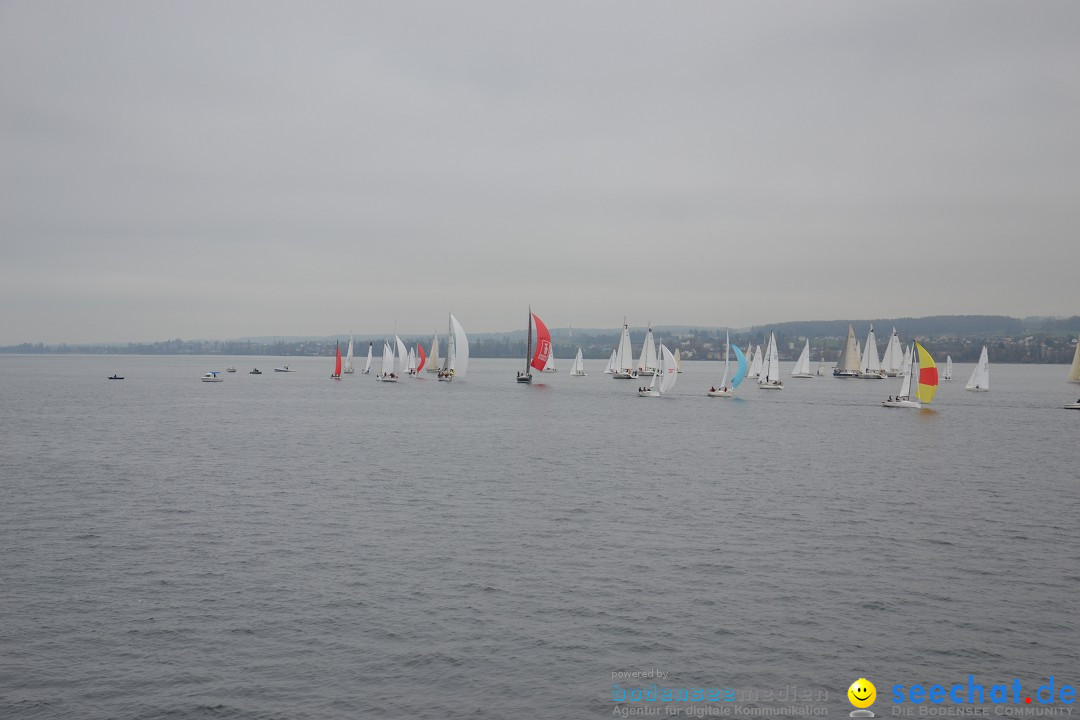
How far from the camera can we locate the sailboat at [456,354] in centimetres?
11521

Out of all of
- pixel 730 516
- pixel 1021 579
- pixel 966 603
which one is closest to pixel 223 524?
pixel 730 516

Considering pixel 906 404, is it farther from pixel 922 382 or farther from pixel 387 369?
pixel 387 369

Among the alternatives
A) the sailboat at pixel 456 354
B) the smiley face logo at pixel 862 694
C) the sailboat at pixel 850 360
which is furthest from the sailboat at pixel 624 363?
the smiley face logo at pixel 862 694

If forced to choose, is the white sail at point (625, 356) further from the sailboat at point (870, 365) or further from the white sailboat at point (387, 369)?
the sailboat at point (870, 365)

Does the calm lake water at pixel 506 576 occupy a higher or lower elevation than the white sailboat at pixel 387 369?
lower

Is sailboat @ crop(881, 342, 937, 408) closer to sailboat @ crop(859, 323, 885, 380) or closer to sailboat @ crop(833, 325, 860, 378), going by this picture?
sailboat @ crop(859, 323, 885, 380)

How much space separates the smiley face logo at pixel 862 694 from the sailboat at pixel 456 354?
9583 cm

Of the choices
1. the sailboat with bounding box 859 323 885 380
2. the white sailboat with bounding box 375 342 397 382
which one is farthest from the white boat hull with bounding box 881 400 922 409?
the sailboat with bounding box 859 323 885 380

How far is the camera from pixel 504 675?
15.9 m

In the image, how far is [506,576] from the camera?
2170 cm

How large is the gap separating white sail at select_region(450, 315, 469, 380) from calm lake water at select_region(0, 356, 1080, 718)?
67869mm

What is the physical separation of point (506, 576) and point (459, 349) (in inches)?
3911

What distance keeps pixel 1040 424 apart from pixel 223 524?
203 ft

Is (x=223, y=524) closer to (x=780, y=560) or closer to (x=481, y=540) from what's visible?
(x=481, y=540)
